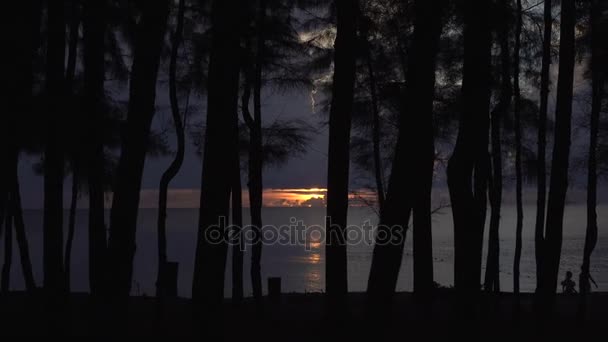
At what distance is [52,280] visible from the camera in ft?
28.2

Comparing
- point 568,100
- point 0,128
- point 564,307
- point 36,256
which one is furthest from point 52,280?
point 36,256

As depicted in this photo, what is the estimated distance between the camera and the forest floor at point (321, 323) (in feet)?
26.0

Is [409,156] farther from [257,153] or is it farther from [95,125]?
[257,153]

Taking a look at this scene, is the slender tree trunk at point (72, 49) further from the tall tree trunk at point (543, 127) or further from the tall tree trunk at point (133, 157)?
the tall tree trunk at point (543, 127)

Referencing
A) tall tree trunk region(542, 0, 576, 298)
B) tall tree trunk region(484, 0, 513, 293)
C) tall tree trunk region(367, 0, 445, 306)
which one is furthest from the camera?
tall tree trunk region(484, 0, 513, 293)

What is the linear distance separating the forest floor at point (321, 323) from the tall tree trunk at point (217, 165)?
38 cm

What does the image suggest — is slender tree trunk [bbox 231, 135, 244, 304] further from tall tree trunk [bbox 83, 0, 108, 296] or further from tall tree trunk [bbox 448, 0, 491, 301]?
tall tree trunk [bbox 448, 0, 491, 301]

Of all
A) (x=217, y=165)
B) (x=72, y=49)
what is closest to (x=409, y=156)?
(x=217, y=165)

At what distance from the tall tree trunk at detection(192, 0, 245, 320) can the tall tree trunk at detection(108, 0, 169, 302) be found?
35.2 inches

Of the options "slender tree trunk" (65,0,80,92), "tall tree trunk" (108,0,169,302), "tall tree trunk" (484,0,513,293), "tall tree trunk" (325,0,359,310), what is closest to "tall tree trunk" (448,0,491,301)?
"tall tree trunk" (325,0,359,310)

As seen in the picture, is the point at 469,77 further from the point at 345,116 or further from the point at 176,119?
the point at 176,119

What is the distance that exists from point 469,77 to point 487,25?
87 centimetres

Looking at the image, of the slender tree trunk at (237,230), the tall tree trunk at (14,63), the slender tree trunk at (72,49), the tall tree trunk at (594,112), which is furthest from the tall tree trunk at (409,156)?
the tall tree trunk at (594,112)

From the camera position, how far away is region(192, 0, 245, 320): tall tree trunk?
7.23 m
